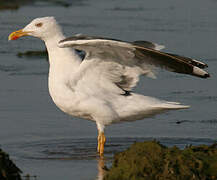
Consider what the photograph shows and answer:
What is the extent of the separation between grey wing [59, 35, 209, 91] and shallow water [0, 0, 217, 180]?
93 centimetres

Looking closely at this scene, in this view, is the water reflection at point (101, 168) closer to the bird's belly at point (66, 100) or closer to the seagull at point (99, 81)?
the seagull at point (99, 81)

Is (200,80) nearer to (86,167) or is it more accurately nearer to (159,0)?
(86,167)

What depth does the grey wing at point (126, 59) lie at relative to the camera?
8.37 m

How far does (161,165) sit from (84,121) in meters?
4.23

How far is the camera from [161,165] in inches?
258

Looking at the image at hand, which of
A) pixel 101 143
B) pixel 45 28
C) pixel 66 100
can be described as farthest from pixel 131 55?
pixel 45 28

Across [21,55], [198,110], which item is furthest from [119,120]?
[21,55]

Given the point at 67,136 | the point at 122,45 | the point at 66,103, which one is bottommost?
the point at 67,136

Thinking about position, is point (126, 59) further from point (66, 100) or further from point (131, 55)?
point (66, 100)

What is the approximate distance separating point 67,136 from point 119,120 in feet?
2.64

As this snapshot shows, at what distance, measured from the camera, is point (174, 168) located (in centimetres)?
653

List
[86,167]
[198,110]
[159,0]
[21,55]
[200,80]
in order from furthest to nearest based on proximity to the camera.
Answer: [159,0]
[21,55]
[200,80]
[198,110]
[86,167]

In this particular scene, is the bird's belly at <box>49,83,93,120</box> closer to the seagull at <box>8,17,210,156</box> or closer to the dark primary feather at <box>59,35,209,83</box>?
the seagull at <box>8,17,210,156</box>

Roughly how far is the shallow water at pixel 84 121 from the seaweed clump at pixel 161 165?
1088 mm
